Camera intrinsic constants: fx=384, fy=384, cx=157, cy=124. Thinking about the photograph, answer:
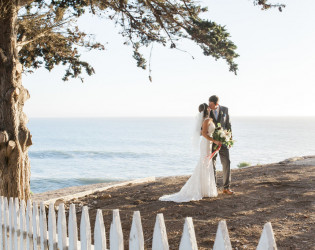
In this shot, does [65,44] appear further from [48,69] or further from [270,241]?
[270,241]

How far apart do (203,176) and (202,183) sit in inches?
8.3

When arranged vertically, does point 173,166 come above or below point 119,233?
below

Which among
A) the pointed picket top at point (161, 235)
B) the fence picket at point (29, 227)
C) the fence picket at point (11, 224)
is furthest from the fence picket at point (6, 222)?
the pointed picket top at point (161, 235)

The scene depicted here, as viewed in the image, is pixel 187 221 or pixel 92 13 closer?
pixel 187 221

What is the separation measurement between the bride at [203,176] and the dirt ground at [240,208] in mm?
252

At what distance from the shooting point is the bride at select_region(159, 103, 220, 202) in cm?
856

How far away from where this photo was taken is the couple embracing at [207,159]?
8.59m

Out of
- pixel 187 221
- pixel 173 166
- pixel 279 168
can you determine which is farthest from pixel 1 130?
pixel 173 166

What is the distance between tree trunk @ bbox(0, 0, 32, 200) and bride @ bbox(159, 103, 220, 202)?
10.1 ft

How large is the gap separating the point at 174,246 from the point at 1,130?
4.46 m

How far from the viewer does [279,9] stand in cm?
725

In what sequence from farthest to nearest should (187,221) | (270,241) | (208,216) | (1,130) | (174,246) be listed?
(1,130), (208,216), (174,246), (187,221), (270,241)

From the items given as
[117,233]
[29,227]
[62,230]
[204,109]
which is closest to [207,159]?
[204,109]

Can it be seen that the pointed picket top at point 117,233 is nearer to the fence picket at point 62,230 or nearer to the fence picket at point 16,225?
the fence picket at point 62,230
